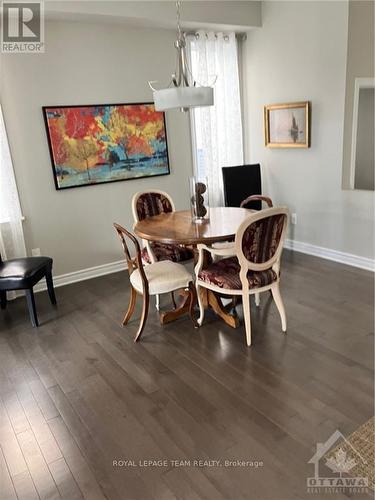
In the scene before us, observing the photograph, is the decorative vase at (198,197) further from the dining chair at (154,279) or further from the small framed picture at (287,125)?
the small framed picture at (287,125)

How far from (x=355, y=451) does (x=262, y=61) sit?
4.32m

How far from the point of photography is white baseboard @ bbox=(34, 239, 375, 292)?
13.6 ft

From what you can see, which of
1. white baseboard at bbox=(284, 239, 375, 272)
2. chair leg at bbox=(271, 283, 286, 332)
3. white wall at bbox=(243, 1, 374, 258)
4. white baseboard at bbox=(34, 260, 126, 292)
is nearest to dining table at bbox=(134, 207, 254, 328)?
chair leg at bbox=(271, 283, 286, 332)

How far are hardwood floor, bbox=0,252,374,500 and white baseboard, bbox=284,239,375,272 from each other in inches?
27.5

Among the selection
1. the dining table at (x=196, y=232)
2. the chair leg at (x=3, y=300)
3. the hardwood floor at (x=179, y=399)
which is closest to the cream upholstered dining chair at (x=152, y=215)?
the dining table at (x=196, y=232)

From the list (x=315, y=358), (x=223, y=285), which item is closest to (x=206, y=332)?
(x=223, y=285)

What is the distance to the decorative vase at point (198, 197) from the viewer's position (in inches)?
126

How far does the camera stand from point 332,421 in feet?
6.70

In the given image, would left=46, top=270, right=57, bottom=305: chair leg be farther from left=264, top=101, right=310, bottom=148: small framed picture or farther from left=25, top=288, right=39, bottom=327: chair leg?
left=264, top=101, right=310, bottom=148: small framed picture

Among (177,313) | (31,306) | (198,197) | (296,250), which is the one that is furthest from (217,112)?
(31,306)

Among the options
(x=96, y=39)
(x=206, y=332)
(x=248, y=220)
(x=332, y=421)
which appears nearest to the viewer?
(x=332, y=421)

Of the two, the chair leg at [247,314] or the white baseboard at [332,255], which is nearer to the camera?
the chair leg at [247,314]

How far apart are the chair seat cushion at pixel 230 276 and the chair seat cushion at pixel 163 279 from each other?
0.45 ft

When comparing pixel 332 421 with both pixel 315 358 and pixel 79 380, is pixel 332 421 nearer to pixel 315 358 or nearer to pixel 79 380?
pixel 315 358
